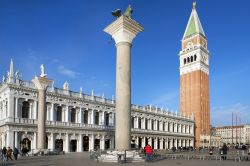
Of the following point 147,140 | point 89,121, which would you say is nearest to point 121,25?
point 89,121

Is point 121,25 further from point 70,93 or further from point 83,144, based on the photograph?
point 83,144

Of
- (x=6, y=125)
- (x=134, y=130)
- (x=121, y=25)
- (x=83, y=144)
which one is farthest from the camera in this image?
(x=134, y=130)

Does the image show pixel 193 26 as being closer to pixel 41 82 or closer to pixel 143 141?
pixel 143 141

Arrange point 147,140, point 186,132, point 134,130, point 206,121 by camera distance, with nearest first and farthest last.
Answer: point 134,130, point 147,140, point 186,132, point 206,121

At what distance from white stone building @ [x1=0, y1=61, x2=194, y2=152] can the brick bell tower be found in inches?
917

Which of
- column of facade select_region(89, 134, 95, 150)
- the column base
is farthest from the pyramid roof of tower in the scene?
the column base

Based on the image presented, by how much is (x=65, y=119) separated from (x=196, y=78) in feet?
174

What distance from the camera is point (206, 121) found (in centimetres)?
9625

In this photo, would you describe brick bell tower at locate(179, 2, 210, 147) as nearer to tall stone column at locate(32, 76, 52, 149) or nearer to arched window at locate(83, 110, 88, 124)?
arched window at locate(83, 110, 88, 124)

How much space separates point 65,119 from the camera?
51969 mm

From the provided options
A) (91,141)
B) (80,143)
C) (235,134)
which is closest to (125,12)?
(80,143)

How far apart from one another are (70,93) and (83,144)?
9843 millimetres

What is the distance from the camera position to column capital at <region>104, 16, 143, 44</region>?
22.6 m

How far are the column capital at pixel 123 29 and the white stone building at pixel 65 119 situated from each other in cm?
2642
